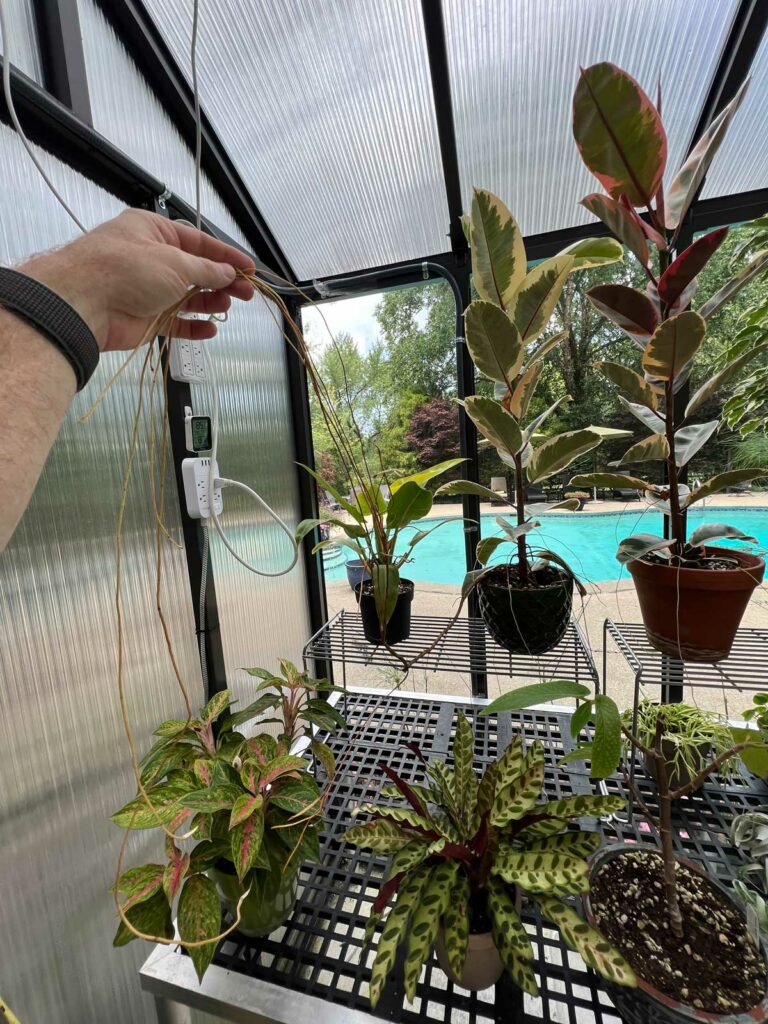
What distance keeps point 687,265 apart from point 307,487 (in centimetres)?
149

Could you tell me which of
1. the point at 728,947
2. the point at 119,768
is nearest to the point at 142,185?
the point at 119,768

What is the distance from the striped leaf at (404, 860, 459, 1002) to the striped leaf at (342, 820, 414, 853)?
2.5 inches

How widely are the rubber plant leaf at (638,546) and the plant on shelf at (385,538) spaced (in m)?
0.33

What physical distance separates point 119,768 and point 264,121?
1.61 m

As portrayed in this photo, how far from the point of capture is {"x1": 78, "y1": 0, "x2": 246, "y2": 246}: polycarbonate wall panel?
3.02 ft

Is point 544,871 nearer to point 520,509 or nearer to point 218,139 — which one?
point 520,509

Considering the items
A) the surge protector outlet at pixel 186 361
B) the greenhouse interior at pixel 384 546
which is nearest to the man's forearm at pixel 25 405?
the greenhouse interior at pixel 384 546

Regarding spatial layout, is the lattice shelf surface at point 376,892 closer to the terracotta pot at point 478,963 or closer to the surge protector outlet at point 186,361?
the terracotta pot at point 478,963

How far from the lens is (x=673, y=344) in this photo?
0.56 m

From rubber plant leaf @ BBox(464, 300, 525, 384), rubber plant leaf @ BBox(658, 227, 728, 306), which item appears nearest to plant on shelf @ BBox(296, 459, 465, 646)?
rubber plant leaf @ BBox(464, 300, 525, 384)

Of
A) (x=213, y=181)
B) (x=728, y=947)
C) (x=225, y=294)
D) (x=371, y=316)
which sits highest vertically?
(x=213, y=181)

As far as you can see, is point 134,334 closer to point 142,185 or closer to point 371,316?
point 142,185

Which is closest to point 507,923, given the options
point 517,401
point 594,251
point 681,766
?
point 681,766

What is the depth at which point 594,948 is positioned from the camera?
53 cm
